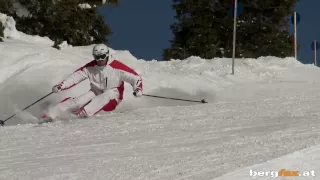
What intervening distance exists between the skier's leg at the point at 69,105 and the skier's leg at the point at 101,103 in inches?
5.4

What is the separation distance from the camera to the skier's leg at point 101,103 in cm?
840

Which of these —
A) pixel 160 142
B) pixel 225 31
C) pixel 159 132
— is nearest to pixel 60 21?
pixel 225 31

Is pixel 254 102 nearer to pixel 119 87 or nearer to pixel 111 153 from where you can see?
pixel 119 87

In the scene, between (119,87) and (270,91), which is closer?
(119,87)

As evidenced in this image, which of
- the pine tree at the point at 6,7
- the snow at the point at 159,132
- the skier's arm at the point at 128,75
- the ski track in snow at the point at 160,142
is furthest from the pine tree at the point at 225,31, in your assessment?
the ski track in snow at the point at 160,142

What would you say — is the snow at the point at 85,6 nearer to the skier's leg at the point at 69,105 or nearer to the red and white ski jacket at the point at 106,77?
the red and white ski jacket at the point at 106,77

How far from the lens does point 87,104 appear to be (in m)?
8.50

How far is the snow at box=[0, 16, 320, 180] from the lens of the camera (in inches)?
155

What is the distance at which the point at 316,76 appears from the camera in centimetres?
1584

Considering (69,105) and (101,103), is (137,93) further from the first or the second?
(69,105)

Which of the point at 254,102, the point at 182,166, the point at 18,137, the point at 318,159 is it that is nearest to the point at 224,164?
the point at 182,166

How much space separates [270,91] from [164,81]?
2.44 m

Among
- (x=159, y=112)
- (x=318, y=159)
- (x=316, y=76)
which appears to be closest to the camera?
(x=318, y=159)

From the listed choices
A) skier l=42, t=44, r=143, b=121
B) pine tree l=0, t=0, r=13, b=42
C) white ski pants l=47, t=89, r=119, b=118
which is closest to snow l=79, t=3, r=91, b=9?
pine tree l=0, t=0, r=13, b=42
